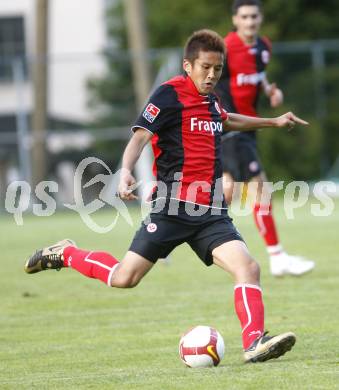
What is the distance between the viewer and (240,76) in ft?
31.8

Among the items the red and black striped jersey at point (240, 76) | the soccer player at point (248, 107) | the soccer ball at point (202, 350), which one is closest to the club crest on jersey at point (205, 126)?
the soccer ball at point (202, 350)

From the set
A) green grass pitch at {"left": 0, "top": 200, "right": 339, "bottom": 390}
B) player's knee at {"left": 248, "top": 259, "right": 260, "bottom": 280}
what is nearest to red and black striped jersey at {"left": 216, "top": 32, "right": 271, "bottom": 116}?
green grass pitch at {"left": 0, "top": 200, "right": 339, "bottom": 390}

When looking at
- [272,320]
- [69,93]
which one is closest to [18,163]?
[69,93]

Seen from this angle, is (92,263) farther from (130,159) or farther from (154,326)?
(154,326)

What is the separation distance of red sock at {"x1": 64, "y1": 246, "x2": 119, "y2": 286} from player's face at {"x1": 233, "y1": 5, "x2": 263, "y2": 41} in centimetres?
361

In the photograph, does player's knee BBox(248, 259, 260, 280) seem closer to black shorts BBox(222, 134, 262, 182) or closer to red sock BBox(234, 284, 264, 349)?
red sock BBox(234, 284, 264, 349)

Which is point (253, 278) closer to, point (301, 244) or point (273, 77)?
point (301, 244)

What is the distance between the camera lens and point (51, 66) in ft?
77.8

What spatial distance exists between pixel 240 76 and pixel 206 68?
3.77m

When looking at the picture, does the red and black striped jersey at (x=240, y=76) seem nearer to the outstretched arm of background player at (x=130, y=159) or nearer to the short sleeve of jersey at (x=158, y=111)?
the short sleeve of jersey at (x=158, y=111)

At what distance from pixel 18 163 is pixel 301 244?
1090 cm

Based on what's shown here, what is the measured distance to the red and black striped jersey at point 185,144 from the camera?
6.07m

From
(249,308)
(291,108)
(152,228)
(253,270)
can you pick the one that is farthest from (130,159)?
(291,108)

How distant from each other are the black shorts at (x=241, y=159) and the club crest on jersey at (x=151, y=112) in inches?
141
